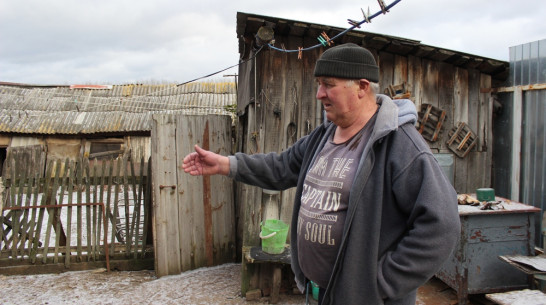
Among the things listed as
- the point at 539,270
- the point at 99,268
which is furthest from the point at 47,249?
the point at 539,270

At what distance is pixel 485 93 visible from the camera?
5.71 metres

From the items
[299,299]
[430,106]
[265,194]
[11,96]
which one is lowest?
[299,299]

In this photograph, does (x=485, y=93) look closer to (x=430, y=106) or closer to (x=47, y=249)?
(x=430, y=106)

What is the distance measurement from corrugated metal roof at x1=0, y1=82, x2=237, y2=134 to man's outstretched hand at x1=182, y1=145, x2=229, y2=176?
12.0 metres

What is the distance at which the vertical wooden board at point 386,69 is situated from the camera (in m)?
5.39

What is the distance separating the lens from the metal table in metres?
4.40

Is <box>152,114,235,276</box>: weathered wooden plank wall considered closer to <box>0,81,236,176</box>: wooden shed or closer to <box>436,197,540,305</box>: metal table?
<box>436,197,540,305</box>: metal table

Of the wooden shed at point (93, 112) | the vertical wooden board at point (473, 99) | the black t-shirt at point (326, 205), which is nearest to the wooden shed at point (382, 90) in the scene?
the vertical wooden board at point (473, 99)

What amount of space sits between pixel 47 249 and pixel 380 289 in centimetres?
548

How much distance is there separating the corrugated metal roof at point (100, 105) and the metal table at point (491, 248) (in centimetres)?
1101

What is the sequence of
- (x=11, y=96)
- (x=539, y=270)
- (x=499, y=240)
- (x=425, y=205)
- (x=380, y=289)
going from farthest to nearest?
(x=11, y=96) → (x=499, y=240) → (x=539, y=270) → (x=380, y=289) → (x=425, y=205)

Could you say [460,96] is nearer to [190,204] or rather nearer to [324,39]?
[324,39]

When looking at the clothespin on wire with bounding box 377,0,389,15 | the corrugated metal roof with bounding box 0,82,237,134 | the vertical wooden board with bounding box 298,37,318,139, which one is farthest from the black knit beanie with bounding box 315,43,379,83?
the corrugated metal roof with bounding box 0,82,237,134

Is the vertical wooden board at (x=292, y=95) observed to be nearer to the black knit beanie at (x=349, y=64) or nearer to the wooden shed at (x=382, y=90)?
the wooden shed at (x=382, y=90)
